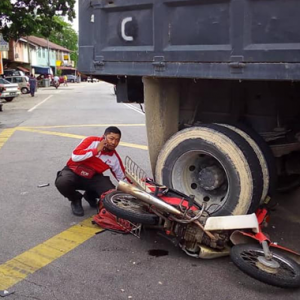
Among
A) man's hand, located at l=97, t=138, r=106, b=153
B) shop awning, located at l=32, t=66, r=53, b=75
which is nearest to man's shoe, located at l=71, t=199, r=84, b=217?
man's hand, located at l=97, t=138, r=106, b=153

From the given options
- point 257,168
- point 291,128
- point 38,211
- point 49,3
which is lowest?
point 38,211

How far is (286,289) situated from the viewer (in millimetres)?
3100

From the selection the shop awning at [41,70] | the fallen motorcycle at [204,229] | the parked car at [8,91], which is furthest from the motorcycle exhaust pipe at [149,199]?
the shop awning at [41,70]

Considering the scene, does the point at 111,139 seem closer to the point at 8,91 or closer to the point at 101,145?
the point at 101,145

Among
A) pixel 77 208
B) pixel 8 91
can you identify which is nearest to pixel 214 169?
pixel 77 208

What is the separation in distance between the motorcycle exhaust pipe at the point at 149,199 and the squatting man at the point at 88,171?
89 cm

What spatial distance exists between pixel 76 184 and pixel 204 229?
71.3 inches

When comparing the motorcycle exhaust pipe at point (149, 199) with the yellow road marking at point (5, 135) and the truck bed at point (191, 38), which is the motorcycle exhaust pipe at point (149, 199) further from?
the yellow road marking at point (5, 135)

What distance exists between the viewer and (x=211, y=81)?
405 cm

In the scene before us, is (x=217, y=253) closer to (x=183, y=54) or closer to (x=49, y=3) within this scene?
(x=183, y=54)

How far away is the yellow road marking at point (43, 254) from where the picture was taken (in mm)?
3350

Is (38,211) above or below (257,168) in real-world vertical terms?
below

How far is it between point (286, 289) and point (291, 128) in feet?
5.03

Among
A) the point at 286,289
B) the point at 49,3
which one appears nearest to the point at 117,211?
the point at 286,289
